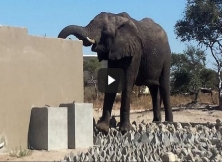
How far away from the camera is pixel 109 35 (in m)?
12.0

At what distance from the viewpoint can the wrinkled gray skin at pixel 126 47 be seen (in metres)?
11.9

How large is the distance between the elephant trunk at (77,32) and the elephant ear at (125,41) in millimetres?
637

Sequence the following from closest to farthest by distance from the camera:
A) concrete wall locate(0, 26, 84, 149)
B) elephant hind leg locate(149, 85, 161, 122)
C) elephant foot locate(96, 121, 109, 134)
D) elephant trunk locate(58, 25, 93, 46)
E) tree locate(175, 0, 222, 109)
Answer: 1. concrete wall locate(0, 26, 84, 149)
2. elephant trunk locate(58, 25, 93, 46)
3. elephant foot locate(96, 121, 109, 134)
4. elephant hind leg locate(149, 85, 161, 122)
5. tree locate(175, 0, 222, 109)

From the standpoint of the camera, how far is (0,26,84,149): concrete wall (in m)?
9.36

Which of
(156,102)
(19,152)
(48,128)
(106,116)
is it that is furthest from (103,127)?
(19,152)

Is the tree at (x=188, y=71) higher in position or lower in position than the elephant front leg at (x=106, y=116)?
higher

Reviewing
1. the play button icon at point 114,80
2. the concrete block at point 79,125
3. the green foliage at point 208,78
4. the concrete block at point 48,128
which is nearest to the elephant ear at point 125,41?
the play button icon at point 114,80

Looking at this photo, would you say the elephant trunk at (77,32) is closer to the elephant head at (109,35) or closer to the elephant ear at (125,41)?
the elephant head at (109,35)

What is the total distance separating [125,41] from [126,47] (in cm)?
15

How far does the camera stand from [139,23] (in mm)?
13000

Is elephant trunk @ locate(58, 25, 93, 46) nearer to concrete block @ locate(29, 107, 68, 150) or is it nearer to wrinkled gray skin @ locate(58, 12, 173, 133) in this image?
wrinkled gray skin @ locate(58, 12, 173, 133)

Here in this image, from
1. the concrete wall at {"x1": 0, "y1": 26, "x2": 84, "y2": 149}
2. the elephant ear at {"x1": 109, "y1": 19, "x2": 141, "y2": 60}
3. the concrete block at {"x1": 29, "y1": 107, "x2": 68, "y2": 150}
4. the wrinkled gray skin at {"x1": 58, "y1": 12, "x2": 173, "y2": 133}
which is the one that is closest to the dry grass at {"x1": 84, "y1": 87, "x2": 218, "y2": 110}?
the wrinkled gray skin at {"x1": 58, "y1": 12, "x2": 173, "y2": 133}

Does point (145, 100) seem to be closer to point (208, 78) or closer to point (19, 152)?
point (208, 78)

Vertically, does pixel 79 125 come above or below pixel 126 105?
below
